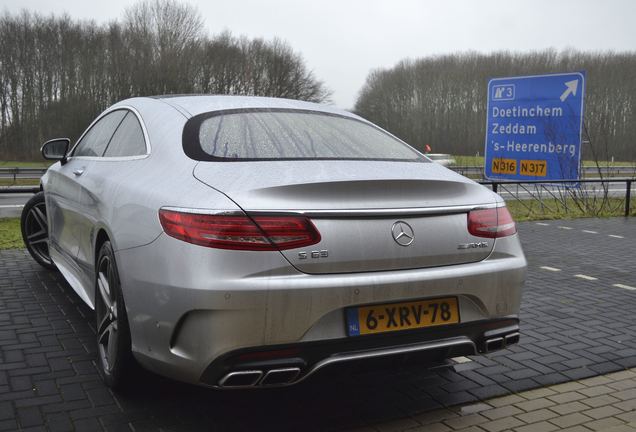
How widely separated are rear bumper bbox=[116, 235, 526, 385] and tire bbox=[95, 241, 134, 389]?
0.24 metres

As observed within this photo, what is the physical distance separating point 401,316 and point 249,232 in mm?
774

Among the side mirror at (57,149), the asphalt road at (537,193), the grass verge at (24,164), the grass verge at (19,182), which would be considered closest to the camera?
the side mirror at (57,149)

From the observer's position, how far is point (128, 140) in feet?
13.1

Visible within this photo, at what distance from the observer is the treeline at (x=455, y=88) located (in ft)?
199

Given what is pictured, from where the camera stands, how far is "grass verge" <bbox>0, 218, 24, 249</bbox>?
8750mm

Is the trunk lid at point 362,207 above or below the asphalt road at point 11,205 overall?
above

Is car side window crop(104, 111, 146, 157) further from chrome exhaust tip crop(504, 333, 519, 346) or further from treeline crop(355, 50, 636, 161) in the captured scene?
treeline crop(355, 50, 636, 161)

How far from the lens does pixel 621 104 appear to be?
49.4 meters

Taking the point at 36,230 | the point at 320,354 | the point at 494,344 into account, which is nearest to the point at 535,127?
the point at 36,230

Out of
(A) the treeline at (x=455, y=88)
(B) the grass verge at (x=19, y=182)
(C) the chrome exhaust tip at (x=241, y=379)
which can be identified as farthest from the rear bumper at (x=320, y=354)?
(A) the treeline at (x=455, y=88)

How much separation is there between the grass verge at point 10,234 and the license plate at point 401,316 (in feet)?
22.7

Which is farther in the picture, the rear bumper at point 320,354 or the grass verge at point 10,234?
the grass verge at point 10,234

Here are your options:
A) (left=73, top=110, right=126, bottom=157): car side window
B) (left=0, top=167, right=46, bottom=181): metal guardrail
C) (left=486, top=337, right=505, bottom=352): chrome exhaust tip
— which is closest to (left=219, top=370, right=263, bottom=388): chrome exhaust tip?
(left=486, top=337, right=505, bottom=352): chrome exhaust tip

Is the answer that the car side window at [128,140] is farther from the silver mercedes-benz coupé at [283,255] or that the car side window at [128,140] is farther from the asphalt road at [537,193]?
the asphalt road at [537,193]
